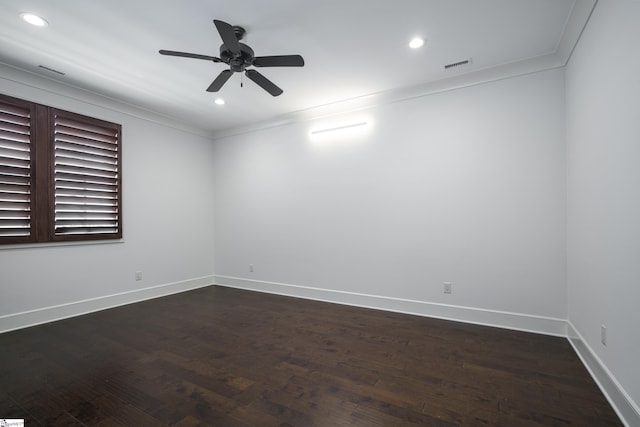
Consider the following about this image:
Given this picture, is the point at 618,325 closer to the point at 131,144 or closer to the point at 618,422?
the point at 618,422

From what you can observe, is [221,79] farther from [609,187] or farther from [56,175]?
[609,187]

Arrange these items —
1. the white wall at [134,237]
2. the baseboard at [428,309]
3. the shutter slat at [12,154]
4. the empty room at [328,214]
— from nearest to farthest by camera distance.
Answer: the empty room at [328,214] < the baseboard at [428,309] < the shutter slat at [12,154] < the white wall at [134,237]

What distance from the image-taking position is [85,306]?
12.0 feet

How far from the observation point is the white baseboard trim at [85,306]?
3.11m

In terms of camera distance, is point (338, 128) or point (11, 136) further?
point (338, 128)

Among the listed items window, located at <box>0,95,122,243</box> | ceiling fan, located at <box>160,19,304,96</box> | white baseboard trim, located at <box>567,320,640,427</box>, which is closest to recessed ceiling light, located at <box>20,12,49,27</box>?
ceiling fan, located at <box>160,19,304,96</box>

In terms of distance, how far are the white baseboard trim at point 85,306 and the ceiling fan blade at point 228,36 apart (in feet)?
12.2

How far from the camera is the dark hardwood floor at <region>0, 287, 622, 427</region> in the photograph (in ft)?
5.62

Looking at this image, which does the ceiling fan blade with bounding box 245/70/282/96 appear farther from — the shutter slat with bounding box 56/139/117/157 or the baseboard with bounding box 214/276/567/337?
the baseboard with bounding box 214/276/567/337

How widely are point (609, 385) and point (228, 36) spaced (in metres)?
3.56

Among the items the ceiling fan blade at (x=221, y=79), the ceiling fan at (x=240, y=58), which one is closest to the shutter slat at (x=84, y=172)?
the ceiling fan blade at (x=221, y=79)

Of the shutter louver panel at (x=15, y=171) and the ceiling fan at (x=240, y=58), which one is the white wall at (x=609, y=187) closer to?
the ceiling fan at (x=240, y=58)

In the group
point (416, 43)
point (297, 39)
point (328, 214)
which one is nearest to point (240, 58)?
point (297, 39)

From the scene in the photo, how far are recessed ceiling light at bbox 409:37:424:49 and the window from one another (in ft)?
13.3
